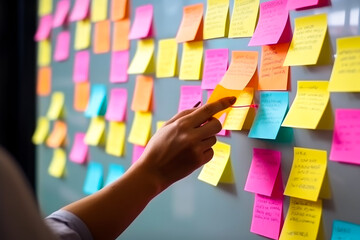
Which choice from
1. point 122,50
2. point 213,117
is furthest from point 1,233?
point 122,50

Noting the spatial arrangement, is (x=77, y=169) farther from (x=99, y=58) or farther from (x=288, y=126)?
(x=288, y=126)

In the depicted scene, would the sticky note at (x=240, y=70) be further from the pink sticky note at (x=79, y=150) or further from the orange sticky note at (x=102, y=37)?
the pink sticky note at (x=79, y=150)

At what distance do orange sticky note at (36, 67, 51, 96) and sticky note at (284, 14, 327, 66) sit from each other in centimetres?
102

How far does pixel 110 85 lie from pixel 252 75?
0.54 meters

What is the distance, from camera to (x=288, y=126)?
0.79 meters

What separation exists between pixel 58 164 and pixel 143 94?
0.51 meters

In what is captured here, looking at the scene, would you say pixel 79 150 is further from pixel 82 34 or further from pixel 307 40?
pixel 307 40

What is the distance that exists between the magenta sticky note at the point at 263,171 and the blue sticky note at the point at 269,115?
1.5 inches

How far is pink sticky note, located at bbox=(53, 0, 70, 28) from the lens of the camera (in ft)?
4.90

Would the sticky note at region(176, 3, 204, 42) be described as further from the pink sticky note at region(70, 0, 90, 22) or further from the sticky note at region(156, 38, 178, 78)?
the pink sticky note at region(70, 0, 90, 22)

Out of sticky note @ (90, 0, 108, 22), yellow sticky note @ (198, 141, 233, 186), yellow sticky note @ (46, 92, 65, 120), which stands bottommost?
yellow sticky note @ (198, 141, 233, 186)

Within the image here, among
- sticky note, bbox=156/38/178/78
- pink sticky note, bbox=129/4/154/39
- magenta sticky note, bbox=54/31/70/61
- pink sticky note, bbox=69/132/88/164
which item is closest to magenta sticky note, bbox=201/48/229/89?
sticky note, bbox=156/38/178/78

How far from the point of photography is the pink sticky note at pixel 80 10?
1.38 meters

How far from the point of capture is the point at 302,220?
0.79 metres
